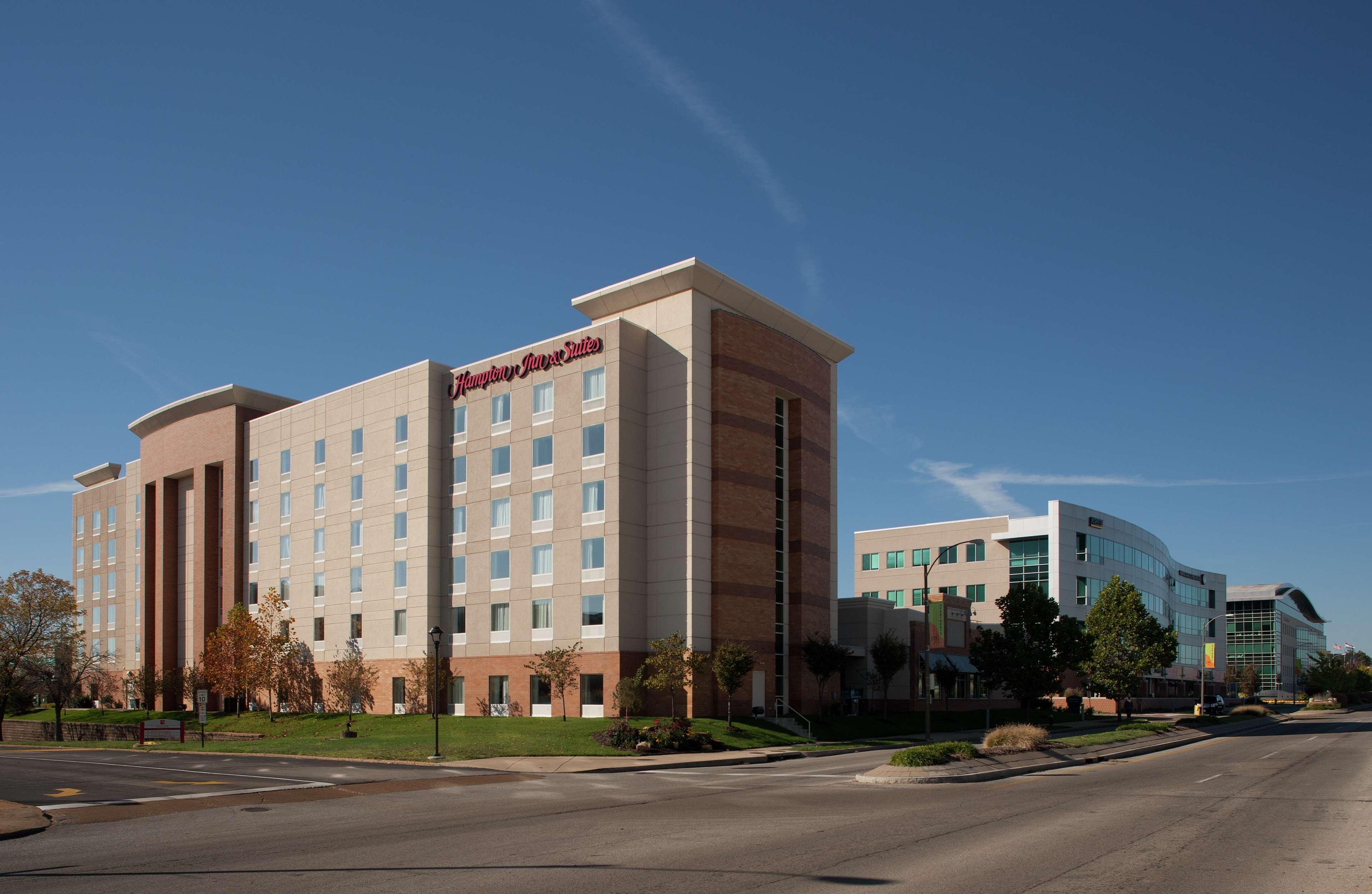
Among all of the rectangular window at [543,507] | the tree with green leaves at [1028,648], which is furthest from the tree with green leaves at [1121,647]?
the rectangular window at [543,507]

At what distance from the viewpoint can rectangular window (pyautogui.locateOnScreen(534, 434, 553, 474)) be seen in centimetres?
5331

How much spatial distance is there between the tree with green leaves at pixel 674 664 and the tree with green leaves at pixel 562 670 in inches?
160

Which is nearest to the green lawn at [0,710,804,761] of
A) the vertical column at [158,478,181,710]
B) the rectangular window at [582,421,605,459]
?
the rectangular window at [582,421,605,459]

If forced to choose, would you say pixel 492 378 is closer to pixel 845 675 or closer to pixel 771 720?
pixel 771 720

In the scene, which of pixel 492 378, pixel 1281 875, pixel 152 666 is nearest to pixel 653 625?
pixel 492 378

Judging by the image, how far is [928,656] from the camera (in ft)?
203

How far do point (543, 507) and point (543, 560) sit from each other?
9.18 feet

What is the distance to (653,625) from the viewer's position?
165 ft

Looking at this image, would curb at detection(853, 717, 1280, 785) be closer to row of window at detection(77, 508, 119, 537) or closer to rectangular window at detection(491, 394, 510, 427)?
rectangular window at detection(491, 394, 510, 427)

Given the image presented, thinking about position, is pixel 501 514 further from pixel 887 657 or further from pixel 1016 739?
pixel 1016 739

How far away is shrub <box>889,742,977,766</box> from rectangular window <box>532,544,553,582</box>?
2705 centimetres

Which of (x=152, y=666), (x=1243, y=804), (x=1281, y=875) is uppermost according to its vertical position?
(x=1281, y=875)

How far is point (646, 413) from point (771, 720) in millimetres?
16843

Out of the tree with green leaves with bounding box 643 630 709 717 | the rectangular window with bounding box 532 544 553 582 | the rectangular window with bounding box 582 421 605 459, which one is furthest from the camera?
the rectangular window with bounding box 532 544 553 582
